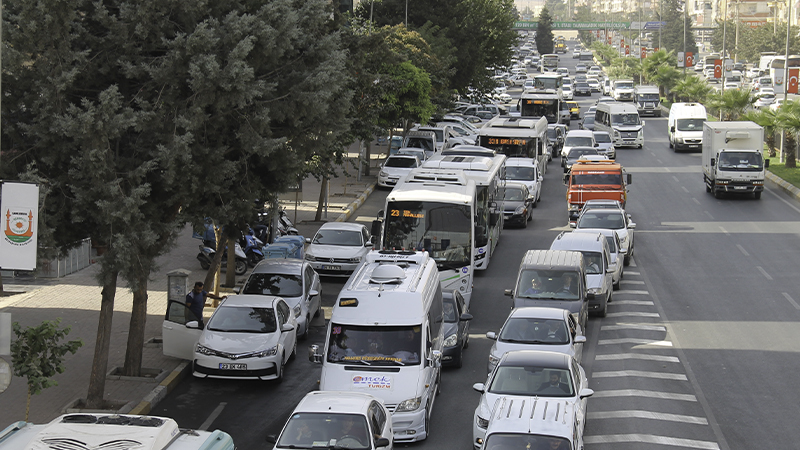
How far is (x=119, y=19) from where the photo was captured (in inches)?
591

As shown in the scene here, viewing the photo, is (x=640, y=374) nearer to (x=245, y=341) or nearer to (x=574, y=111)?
(x=245, y=341)

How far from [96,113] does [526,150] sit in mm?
28945

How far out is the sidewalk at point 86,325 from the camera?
53.2ft

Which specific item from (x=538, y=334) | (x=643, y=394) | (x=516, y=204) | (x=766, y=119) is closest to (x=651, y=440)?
(x=643, y=394)

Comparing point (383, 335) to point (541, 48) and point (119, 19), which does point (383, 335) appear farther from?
point (541, 48)

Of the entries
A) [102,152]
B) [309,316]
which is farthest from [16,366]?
[309,316]

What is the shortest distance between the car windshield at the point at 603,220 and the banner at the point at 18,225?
66.6ft

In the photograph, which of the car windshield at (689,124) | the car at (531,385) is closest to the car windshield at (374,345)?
the car at (531,385)

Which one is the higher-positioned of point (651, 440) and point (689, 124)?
point (689, 124)

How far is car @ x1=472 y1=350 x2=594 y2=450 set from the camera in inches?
548

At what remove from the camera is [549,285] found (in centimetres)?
2114

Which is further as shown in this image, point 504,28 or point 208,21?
point 504,28

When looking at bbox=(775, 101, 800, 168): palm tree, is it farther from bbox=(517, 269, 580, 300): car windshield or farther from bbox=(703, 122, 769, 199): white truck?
bbox=(517, 269, 580, 300): car windshield

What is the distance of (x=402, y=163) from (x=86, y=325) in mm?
23355
